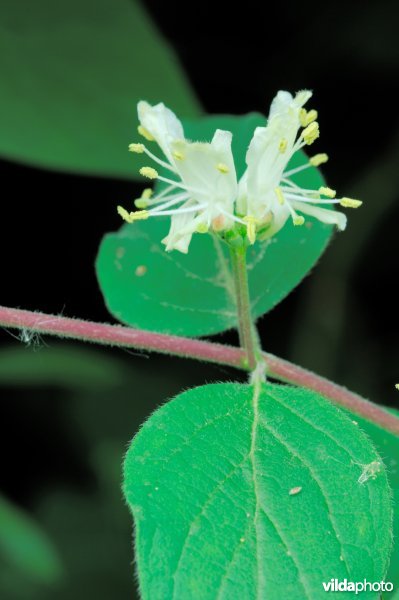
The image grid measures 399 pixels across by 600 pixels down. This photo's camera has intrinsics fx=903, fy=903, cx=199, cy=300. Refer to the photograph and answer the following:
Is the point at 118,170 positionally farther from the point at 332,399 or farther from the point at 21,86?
the point at 332,399

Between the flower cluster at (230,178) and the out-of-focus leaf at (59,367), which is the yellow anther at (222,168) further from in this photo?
the out-of-focus leaf at (59,367)

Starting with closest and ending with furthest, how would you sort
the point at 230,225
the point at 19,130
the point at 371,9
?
the point at 230,225, the point at 19,130, the point at 371,9

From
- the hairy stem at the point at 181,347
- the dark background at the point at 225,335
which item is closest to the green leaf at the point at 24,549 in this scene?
the dark background at the point at 225,335

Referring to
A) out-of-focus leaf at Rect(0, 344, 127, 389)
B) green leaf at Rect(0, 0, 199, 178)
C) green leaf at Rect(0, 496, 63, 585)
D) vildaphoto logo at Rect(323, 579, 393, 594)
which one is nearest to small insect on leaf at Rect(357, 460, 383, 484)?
vildaphoto logo at Rect(323, 579, 393, 594)

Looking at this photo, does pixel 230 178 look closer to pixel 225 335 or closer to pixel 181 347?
pixel 181 347

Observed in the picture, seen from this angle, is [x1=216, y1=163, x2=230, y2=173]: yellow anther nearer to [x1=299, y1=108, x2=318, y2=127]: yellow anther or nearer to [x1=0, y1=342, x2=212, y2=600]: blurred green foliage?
[x1=299, y1=108, x2=318, y2=127]: yellow anther

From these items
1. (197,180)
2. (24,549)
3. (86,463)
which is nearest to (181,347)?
(197,180)

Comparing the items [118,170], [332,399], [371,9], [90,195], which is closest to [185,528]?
[332,399]
